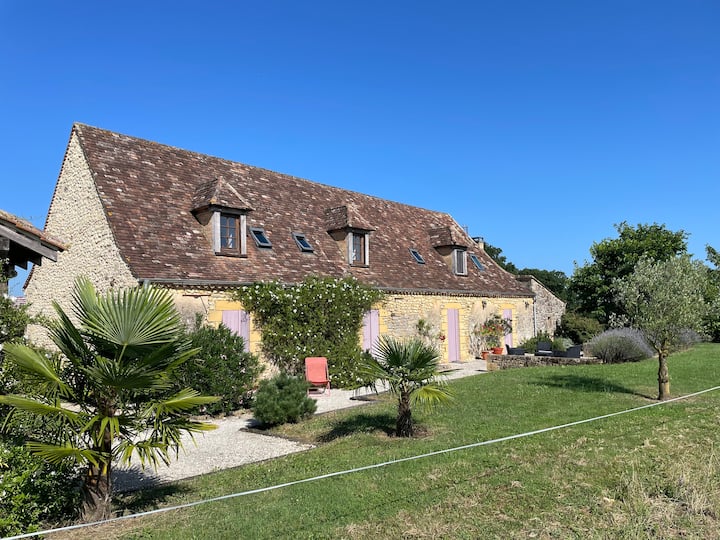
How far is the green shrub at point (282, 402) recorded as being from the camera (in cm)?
1008

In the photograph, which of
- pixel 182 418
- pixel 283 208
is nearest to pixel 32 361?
pixel 182 418

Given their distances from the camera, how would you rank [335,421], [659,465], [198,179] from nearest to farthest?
1. [659,465]
2. [335,421]
3. [198,179]

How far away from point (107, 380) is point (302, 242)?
12.5 metres

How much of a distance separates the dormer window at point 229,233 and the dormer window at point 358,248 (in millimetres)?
4283

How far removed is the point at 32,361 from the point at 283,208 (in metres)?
13.5

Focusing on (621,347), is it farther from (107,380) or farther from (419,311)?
(107,380)

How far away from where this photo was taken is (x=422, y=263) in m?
21.1

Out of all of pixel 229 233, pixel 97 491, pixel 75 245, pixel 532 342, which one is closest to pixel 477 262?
pixel 532 342

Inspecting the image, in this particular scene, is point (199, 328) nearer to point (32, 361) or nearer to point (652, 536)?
point (32, 361)

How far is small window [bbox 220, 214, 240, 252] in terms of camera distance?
48.9 feet

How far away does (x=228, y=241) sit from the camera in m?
15.0

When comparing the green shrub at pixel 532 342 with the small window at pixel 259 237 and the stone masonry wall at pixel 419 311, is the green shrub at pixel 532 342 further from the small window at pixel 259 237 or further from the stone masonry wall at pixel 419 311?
the small window at pixel 259 237

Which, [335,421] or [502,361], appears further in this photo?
[502,361]

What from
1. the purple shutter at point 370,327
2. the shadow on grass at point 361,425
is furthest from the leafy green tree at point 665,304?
the purple shutter at point 370,327
